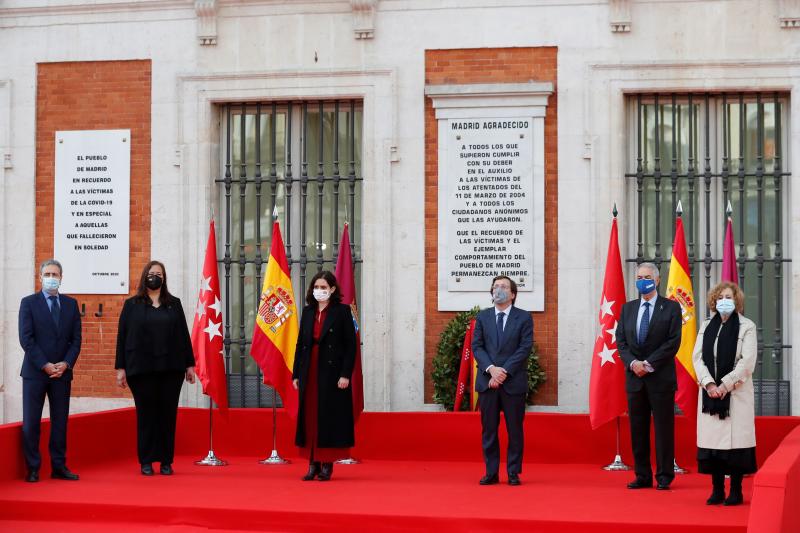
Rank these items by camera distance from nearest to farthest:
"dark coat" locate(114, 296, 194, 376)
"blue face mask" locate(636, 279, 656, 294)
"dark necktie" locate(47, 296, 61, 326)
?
"blue face mask" locate(636, 279, 656, 294)
"dark necktie" locate(47, 296, 61, 326)
"dark coat" locate(114, 296, 194, 376)

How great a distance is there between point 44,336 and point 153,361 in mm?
906

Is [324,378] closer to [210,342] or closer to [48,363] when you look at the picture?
[210,342]

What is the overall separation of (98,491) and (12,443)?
39.2 inches

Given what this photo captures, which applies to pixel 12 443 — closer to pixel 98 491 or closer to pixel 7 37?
pixel 98 491

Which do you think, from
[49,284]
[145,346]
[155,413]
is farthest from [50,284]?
[155,413]

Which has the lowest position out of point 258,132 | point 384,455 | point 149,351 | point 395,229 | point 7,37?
point 384,455

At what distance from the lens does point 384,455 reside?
A: 38.0 ft

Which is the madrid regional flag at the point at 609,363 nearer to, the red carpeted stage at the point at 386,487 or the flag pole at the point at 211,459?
the red carpeted stage at the point at 386,487

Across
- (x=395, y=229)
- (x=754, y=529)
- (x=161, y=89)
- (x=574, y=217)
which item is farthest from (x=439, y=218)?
(x=754, y=529)

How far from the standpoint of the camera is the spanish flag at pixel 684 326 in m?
10.9

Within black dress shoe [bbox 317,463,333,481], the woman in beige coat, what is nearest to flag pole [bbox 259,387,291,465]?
black dress shoe [bbox 317,463,333,481]

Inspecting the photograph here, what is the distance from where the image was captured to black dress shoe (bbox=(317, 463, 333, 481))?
33.3 ft

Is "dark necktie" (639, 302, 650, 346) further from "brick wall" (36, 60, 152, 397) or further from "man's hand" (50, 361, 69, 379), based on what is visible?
"brick wall" (36, 60, 152, 397)

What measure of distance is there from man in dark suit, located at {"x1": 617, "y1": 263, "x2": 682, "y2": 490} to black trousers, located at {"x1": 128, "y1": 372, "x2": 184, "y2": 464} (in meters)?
3.79
